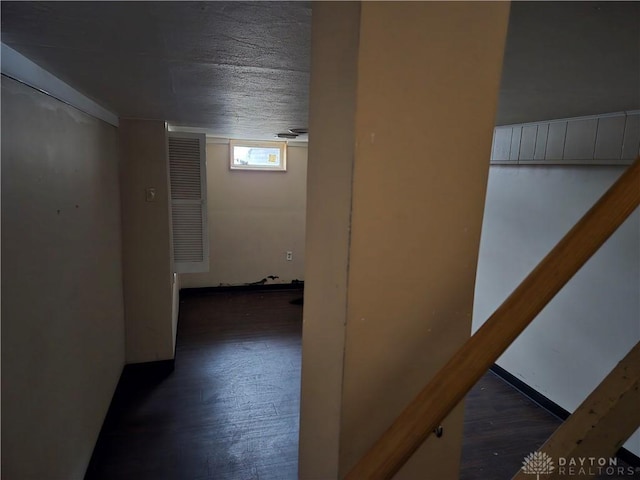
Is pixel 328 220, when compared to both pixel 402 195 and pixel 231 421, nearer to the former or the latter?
pixel 402 195

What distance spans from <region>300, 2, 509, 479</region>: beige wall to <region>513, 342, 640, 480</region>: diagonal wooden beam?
33cm

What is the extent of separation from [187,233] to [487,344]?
3105mm

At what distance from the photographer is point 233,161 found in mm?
5070

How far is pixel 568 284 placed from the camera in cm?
279

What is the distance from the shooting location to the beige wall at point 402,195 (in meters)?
0.57

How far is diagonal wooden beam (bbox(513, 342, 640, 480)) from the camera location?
738 millimetres

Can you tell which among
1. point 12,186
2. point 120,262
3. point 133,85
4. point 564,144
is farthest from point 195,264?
point 564,144

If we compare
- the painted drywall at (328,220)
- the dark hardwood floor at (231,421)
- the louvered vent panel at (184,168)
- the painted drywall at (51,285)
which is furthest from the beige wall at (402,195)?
the louvered vent panel at (184,168)

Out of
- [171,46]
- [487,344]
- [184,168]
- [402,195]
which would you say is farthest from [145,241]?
[487,344]

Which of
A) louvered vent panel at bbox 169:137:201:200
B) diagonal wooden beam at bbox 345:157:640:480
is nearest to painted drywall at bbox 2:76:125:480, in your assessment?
louvered vent panel at bbox 169:137:201:200

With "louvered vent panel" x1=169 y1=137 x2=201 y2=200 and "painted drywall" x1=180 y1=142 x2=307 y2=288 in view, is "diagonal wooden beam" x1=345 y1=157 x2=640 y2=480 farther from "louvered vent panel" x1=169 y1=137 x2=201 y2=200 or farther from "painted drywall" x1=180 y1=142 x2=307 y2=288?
"painted drywall" x1=180 y1=142 x2=307 y2=288

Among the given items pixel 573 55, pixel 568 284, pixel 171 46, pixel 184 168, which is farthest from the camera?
pixel 184 168

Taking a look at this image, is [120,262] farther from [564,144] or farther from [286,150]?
[564,144]

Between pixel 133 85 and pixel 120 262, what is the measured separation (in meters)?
1.61
